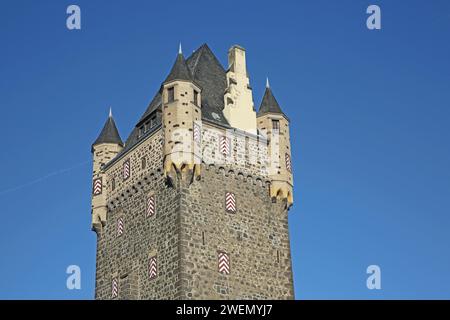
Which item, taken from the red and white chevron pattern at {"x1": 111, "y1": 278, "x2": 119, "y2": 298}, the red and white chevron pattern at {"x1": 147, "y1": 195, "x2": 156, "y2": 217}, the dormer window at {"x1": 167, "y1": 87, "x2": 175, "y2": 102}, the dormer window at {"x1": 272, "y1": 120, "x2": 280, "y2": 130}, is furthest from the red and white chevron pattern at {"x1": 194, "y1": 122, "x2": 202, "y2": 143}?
the red and white chevron pattern at {"x1": 111, "y1": 278, "x2": 119, "y2": 298}

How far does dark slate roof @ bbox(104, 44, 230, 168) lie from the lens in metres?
40.7

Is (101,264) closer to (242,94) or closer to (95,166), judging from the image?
(95,166)

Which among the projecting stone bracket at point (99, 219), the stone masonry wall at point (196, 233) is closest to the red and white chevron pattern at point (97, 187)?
the stone masonry wall at point (196, 233)

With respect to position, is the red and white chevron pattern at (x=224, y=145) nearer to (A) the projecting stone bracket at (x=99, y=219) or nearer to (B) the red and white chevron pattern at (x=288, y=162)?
(B) the red and white chevron pattern at (x=288, y=162)

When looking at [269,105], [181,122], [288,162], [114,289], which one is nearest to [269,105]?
[269,105]

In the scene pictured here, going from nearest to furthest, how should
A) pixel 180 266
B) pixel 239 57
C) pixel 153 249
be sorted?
pixel 180 266 < pixel 153 249 < pixel 239 57

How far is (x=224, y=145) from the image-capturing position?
4041cm

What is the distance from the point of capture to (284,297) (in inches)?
1527

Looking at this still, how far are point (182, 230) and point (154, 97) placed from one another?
1045 centimetres

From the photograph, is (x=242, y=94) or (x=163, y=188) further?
(x=242, y=94)
